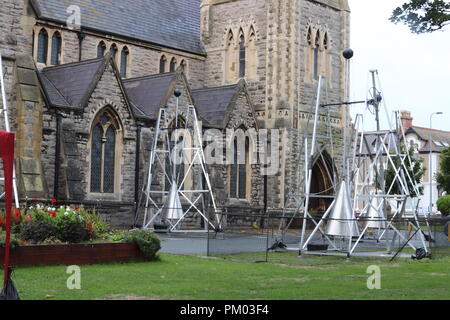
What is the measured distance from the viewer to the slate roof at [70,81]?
30.9 metres

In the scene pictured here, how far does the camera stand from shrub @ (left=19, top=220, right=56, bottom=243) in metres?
16.3

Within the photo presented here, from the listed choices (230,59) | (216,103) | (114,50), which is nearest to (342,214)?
(216,103)

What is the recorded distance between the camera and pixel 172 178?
31.4 metres

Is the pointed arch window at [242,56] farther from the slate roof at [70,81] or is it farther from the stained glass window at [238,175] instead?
the slate roof at [70,81]

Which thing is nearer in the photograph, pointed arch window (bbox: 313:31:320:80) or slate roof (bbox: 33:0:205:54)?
slate roof (bbox: 33:0:205:54)

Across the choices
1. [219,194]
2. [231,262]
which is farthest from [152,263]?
[219,194]

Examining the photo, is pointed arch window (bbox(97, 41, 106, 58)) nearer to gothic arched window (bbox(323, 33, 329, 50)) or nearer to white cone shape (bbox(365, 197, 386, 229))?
gothic arched window (bbox(323, 33, 329, 50))

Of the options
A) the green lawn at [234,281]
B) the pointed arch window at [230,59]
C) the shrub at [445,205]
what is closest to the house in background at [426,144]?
the shrub at [445,205]

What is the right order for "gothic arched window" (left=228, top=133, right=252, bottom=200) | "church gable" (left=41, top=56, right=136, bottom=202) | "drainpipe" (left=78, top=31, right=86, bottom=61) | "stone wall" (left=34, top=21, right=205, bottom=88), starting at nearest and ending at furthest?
"church gable" (left=41, top=56, right=136, bottom=202) → "stone wall" (left=34, top=21, right=205, bottom=88) → "drainpipe" (left=78, top=31, right=86, bottom=61) → "gothic arched window" (left=228, top=133, right=252, bottom=200)

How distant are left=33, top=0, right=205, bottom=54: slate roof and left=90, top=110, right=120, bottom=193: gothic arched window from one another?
6.82 metres

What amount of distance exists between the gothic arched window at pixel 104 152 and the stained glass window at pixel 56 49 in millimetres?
5633

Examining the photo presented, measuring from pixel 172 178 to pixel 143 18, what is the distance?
45.3 feet

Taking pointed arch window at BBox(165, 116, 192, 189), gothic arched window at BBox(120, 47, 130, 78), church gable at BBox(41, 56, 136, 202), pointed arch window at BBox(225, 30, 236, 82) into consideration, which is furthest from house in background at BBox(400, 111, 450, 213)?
church gable at BBox(41, 56, 136, 202)
